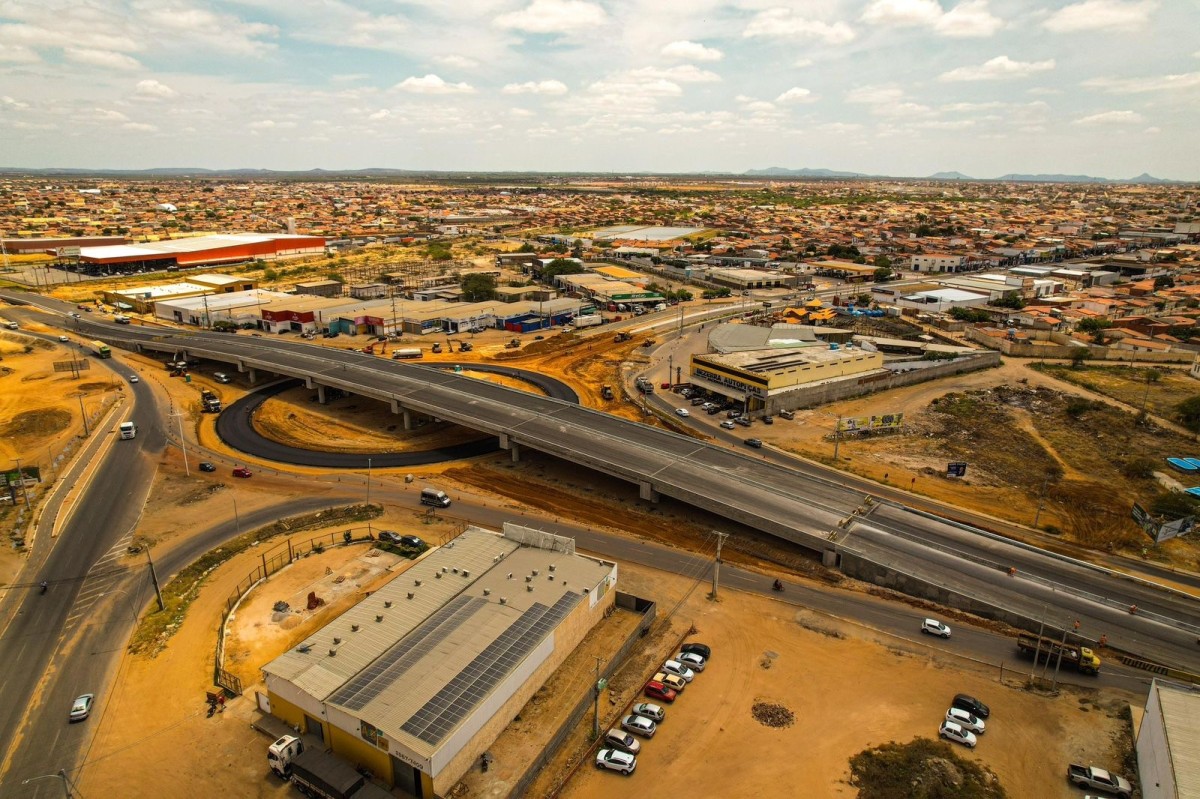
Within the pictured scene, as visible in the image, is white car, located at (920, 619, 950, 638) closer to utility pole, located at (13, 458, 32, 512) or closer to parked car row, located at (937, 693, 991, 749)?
parked car row, located at (937, 693, 991, 749)

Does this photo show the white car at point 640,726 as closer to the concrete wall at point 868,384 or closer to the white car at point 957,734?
the white car at point 957,734

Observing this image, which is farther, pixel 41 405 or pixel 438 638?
pixel 41 405

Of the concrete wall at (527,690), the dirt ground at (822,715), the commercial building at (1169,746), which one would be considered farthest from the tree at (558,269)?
the commercial building at (1169,746)

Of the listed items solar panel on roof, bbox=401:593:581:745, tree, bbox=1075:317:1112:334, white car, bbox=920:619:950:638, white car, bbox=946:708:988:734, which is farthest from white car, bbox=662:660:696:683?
tree, bbox=1075:317:1112:334

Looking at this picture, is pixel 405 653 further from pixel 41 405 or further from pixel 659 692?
pixel 41 405

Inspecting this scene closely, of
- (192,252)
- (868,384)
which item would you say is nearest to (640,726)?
(868,384)

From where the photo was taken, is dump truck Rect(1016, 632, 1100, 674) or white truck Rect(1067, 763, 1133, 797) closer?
white truck Rect(1067, 763, 1133, 797)

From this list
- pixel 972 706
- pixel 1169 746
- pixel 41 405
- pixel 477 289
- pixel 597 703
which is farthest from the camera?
pixel 477 289
